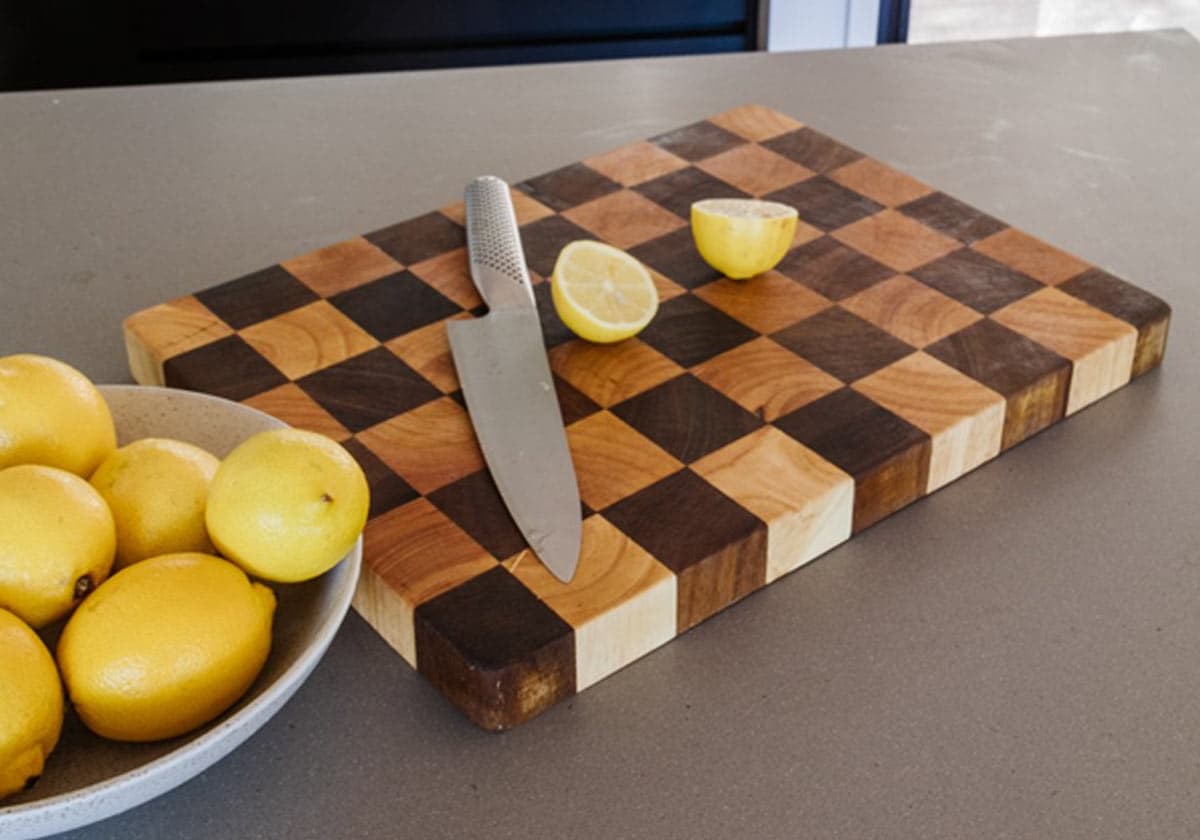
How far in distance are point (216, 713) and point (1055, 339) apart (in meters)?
0.59

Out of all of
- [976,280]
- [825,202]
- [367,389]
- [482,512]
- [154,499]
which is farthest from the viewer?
[825,202]

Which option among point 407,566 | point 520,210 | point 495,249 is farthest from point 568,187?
point 407,566

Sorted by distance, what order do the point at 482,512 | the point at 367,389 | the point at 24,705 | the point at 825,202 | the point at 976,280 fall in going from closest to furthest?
the point at 24,705 < the point at 482,512 < the point at 367,389 < the point at 976,280 < the point at 825,202

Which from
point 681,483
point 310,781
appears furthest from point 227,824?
point 681,483

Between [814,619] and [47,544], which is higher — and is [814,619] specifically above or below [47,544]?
below

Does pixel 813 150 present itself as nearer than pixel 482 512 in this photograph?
No

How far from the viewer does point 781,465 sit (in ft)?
2.83

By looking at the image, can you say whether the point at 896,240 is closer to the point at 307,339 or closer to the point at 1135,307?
the point at 1135,307

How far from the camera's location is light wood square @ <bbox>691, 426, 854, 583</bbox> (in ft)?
2.72

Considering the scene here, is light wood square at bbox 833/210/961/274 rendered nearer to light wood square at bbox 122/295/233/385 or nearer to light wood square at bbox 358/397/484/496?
light wood square at bbox 358/397/484/496

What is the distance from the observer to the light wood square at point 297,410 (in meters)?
0.90

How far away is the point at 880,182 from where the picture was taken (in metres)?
1.17

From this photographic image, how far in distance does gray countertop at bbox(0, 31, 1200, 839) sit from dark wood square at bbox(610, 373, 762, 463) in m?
0.10

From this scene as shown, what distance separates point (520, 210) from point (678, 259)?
0.46 ft
